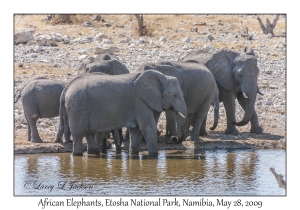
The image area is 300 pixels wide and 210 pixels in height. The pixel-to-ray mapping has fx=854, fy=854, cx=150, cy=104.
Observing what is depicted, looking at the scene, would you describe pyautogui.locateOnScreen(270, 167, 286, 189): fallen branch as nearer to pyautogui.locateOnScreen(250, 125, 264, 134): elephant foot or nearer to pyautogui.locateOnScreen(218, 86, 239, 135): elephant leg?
pyautogui.locateOnScreen(218, 86, 239, 135): elephant leg

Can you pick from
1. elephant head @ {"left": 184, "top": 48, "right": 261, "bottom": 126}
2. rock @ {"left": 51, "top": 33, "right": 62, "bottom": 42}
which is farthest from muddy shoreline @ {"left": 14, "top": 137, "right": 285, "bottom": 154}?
rock @ {"left": 51, "top": 33, "right": 62, "bottom": 42}

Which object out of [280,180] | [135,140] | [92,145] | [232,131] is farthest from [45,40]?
[280,180]

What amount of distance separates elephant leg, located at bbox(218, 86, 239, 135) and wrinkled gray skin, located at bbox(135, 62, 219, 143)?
0.86 meters

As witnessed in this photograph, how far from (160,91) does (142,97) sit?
36cm

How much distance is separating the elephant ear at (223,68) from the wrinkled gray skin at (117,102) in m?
3.01

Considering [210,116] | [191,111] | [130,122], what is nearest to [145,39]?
[210,116]

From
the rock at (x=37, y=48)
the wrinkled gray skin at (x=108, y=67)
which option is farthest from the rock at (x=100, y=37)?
the wrinkled gray skin at (x=108, y=67)

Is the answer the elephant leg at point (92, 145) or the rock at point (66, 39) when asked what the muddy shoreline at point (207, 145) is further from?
the rock at point (66, 39)

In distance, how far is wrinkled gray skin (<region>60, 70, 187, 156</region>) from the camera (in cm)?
1460

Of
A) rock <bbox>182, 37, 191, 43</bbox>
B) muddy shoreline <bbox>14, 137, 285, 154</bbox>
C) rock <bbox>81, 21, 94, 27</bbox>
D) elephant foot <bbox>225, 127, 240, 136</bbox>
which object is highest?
rock <bbox>81, 21, 94, 27</bbox>

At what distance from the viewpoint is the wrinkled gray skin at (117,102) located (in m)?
14.6

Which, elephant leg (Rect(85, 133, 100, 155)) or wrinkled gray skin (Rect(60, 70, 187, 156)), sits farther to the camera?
elephant leg (Rect(85, 133, 100, 155))

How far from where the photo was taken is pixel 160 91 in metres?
14.9
